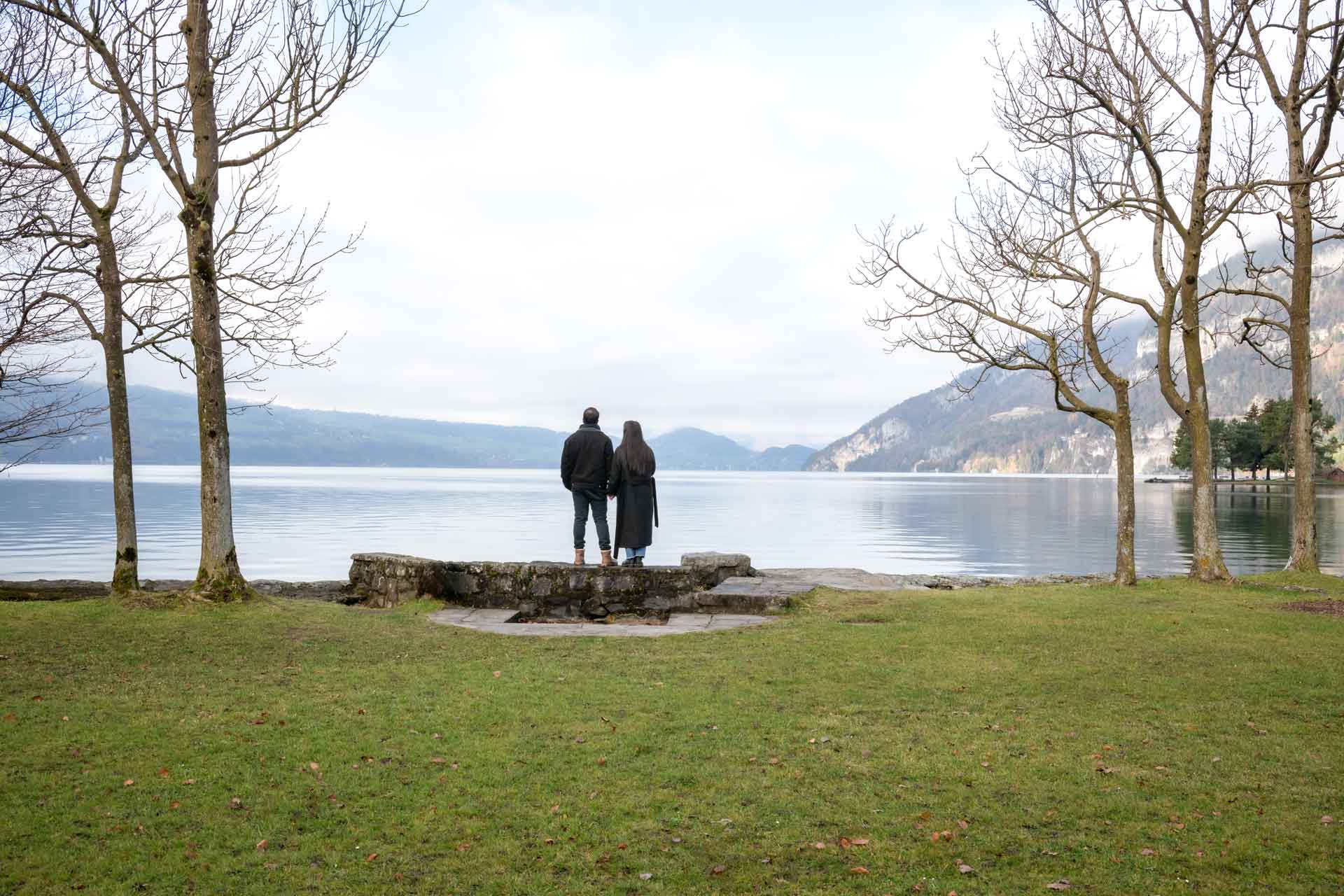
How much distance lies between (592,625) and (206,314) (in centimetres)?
638

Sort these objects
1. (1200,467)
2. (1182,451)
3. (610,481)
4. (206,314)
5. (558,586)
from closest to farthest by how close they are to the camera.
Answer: (206,314) → (558,586) → (610,481) → (1200,467) → (1182,451)

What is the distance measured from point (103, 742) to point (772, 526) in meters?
50.5

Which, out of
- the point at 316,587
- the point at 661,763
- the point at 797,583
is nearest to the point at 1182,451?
the point at 797,583

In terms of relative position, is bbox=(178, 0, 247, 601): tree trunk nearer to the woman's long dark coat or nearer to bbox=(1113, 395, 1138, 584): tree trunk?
the woman's long dark coat

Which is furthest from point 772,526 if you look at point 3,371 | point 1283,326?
point 3,371

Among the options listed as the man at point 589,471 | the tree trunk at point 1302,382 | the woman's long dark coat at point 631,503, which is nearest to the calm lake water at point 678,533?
the tree trunk at point 1302,382

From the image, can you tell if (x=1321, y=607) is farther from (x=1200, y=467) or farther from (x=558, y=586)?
(x=558, y=586)

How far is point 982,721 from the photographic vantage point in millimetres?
7184

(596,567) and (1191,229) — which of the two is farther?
(1191,229)

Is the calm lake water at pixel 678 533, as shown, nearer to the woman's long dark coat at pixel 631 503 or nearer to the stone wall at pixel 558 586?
the stone wall at pixel 558 586

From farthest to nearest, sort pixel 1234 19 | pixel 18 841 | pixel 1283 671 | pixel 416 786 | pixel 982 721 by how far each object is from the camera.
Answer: pixel 1234 19 < pixel 1283 671 < pixel 982 721 < pixel 416 786 < pixel 18 841

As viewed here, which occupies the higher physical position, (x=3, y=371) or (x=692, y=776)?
(x=3, y=371)

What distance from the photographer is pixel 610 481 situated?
50.0 feet

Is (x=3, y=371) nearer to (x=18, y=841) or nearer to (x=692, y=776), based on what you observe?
(x=18, y=841)
